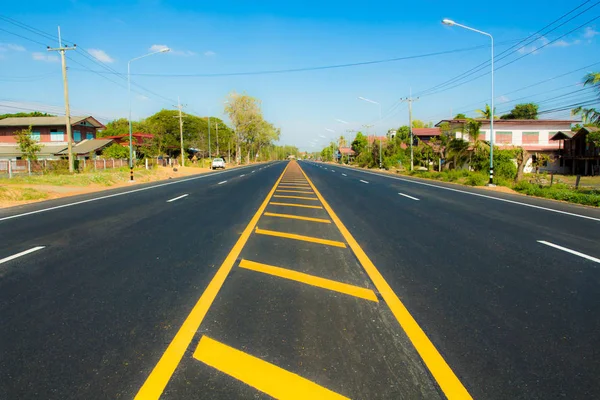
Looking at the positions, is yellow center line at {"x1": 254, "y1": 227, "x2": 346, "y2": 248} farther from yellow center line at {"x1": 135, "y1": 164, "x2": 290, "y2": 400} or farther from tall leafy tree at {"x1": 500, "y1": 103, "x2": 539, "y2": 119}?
A: tall leafy tree at {"x1": 500, "y1": 103, "x2": 539, "y2": 119}

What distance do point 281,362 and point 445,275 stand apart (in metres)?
3.02

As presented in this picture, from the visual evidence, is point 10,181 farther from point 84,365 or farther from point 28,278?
point 84,365

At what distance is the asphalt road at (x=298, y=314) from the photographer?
2.74 metres

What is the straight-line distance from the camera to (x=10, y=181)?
68.5 feet

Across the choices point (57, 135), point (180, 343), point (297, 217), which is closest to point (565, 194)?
point (297, 217)

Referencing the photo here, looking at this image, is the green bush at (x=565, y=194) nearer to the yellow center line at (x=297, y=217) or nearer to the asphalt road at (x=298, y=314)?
the asphalt road at (x=298, y=314)

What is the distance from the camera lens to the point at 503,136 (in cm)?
5212

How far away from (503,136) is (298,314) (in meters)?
56.5

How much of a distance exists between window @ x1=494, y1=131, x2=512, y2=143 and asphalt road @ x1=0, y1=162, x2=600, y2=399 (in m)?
49.5

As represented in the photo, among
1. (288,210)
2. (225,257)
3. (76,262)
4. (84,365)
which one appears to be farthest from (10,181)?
(84,365)

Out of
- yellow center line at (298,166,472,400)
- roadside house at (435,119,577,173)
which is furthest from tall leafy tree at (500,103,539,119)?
yellow center line at (298,166,472,400)

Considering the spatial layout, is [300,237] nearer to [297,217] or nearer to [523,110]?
[297,217]

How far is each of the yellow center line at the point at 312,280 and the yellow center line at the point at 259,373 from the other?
1695mm

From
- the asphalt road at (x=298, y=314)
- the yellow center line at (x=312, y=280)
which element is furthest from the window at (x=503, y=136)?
the yellow center line at (x=312, y=280)
